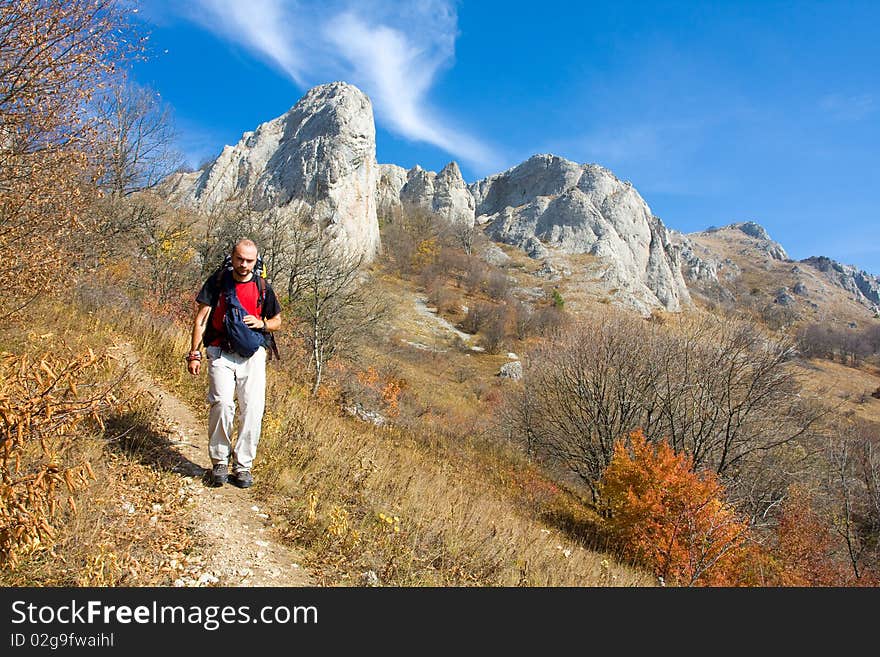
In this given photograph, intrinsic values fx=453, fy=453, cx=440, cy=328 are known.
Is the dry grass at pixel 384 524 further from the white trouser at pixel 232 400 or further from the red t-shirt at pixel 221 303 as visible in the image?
the red t-shirt at pixel 221 303

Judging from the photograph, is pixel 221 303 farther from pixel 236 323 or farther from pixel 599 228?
pixel 599 228

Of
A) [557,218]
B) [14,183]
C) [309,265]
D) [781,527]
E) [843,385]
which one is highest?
[557,218]

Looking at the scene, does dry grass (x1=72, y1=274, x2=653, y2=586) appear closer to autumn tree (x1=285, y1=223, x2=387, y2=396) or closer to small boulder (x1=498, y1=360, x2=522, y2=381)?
autumn tree (x1=285, y1=223, x2=387, y2=396)

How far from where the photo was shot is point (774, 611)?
3074 millimetres

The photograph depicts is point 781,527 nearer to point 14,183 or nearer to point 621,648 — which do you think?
point 621,648

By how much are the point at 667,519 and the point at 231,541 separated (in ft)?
30.7

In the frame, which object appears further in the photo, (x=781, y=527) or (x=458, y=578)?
(x=781, y=527)

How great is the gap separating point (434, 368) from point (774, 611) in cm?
3222

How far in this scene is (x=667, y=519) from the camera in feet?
31.4

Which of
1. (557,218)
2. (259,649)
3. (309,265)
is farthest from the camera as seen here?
(557,218)

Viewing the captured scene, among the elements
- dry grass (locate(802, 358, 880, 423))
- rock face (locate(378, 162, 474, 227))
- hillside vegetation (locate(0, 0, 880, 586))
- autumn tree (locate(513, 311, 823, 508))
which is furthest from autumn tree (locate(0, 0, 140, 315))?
rock face (locate(378, 162, 474, 227))

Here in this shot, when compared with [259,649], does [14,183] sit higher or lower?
higher

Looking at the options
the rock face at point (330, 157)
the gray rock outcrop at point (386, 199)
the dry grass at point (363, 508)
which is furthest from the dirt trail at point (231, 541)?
the gray rock outcrop at point (386, 199)

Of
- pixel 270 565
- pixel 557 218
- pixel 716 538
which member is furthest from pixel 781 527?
pixel 557 218
